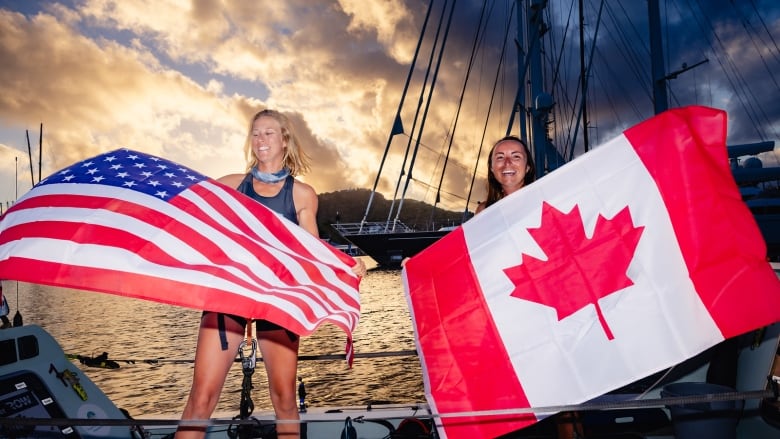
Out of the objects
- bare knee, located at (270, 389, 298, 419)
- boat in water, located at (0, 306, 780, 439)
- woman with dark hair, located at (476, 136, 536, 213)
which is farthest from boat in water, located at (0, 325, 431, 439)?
woman with dark hair, located at (476, 136, 536, 213)

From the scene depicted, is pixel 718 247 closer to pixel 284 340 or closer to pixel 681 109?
pixel 681 109

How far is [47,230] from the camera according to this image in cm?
205

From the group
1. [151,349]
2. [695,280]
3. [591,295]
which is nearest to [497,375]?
[591,295]

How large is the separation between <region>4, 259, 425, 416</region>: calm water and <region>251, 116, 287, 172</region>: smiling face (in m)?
2.36

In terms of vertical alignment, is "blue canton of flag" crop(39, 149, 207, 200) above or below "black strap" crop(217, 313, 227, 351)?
above

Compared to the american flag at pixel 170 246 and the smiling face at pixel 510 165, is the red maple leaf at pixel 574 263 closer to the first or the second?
the smiling face at pixel 510 165

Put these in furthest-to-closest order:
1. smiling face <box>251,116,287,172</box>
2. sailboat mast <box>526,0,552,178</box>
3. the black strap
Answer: sailboat mast <box>526,0,552,178</box>, smiling face <box>251,116,287,172</box>, the black strap

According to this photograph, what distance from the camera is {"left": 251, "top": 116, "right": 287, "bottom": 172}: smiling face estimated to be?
8.62 ft

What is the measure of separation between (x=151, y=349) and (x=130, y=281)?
20502mm

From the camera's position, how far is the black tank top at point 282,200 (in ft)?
8.75

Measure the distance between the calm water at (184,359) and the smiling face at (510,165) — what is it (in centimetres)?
311

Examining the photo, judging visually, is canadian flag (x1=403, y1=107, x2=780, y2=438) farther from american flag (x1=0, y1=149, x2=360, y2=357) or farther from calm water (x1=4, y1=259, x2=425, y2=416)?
calm water (x1=4, y1=259, x2=425, y2=416)

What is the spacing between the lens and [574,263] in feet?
7.96

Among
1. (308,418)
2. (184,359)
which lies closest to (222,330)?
(308,418)
